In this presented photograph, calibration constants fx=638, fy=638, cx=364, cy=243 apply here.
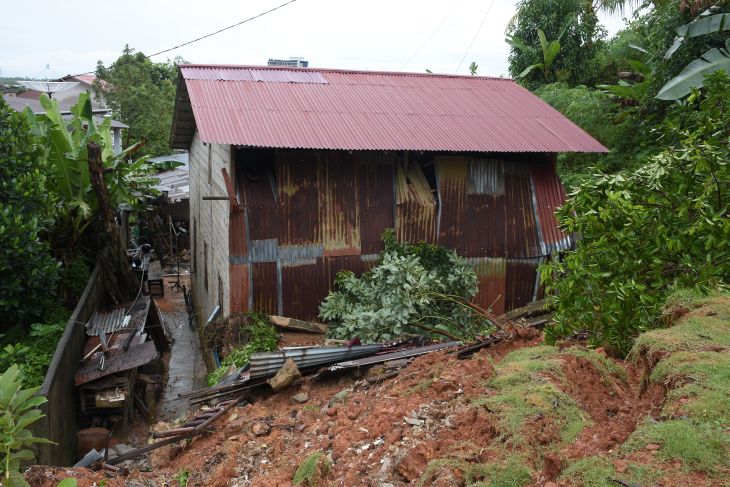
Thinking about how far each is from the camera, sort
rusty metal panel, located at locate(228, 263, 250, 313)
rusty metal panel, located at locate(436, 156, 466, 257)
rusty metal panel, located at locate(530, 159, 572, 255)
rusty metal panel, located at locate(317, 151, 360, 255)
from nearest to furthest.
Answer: rusty metal panel, located at locate(228, 263, 250, 313) → rusty metal panel, located at locate(317, 151, 360, 255) → rusty metal panel, located at locate(436, 156, 466, 257) → rusty metal panel, located at locate(530, 159, 572, 255)

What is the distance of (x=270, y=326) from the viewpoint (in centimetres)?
1042

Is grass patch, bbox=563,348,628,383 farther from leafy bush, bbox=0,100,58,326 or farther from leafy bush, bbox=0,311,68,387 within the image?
leafy bush, bbox=0,100,58,326

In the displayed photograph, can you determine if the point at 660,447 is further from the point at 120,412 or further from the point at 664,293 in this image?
the point at 120,412

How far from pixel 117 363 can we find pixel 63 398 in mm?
1114

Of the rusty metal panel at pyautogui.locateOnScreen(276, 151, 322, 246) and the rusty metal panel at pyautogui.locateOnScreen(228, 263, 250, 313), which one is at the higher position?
the rusty metal panel at pyautogui.locateOnScreen(276, 151, 322, 246)

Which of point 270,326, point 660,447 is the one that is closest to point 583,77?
point 270,326

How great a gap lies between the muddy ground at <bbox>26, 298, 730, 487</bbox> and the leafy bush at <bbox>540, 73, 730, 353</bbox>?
477mm

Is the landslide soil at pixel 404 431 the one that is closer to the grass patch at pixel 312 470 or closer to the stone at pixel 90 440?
the grass patch at pixel 312 470

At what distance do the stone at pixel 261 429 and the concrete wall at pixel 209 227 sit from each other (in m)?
4.32

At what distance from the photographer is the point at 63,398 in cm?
920

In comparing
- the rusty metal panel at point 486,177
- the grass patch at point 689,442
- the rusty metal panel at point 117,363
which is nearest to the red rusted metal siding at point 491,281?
the rusty metal panel at point 486,177

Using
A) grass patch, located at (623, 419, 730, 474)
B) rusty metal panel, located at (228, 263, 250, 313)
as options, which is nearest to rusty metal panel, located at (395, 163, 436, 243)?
rusty metal panel, located at (228, 263, 250, 313)

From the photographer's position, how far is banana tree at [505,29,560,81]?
70.0ft

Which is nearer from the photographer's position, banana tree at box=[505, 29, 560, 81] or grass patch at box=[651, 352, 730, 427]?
grass patch at box=[651, 352, 730, 427]
